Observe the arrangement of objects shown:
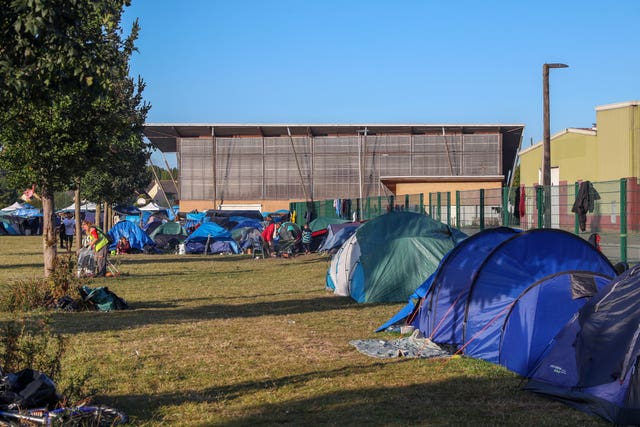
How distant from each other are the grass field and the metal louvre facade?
55.9m

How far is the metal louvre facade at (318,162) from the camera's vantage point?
72250mm

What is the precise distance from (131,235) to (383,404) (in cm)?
3168

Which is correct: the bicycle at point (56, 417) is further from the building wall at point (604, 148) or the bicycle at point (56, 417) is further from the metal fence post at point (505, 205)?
the building wall at point (604, 148)

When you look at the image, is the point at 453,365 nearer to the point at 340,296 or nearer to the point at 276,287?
the point at 340,296

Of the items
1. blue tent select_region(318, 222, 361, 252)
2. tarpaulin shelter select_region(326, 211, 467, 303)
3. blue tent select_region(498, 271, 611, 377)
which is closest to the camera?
blue tent select_region(498, 271, 611, 377)

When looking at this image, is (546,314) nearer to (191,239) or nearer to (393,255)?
(393,255)

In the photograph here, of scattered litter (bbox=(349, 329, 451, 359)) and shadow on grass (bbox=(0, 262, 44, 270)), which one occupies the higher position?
scattered litter (bbox=(349, 329, 451, 359))

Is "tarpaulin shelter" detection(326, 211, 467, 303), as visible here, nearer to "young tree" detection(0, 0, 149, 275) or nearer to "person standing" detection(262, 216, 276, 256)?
"young tree" detection(0, 0, 149, 275)

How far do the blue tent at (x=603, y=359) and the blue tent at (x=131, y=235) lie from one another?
1245 inches

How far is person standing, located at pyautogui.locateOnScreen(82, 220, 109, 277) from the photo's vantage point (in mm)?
21000

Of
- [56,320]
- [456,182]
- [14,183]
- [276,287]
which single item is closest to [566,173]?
[456,182]

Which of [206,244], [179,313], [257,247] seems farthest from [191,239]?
[179,313]

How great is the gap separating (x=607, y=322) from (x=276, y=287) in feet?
45.3

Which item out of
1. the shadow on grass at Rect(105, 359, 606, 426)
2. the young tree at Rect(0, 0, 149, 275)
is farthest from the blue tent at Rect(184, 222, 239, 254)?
the shadow on grass at Rect(105, 359, 606, 426)
